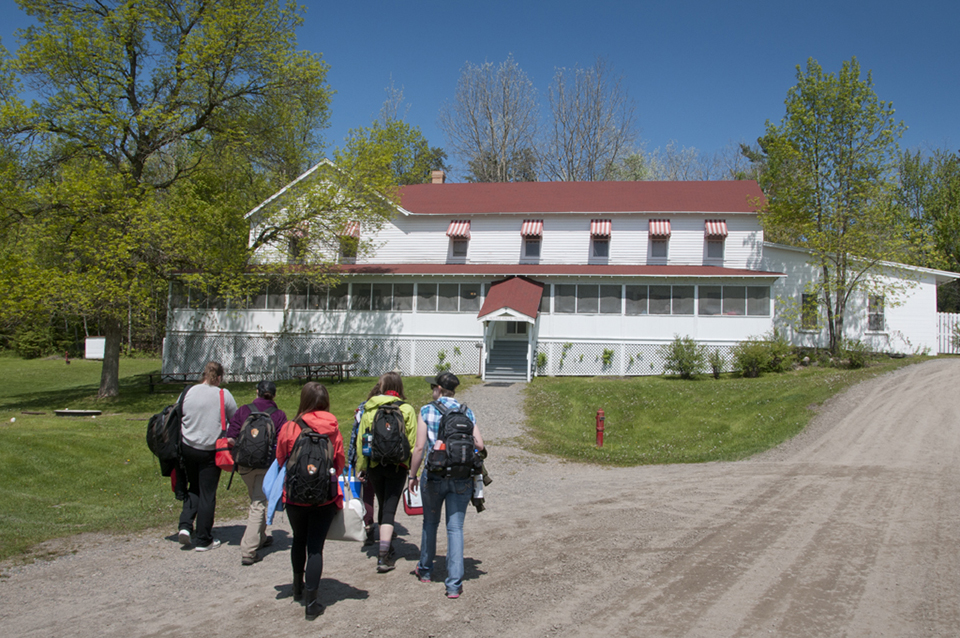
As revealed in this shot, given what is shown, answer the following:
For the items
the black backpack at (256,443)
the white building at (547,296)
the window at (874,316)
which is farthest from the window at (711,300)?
the black backpack at (256,443)

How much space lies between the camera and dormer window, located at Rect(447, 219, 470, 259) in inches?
1148

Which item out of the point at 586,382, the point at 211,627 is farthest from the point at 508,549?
the point at 586,382

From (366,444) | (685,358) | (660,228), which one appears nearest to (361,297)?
(660,228)

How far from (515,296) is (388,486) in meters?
19.1

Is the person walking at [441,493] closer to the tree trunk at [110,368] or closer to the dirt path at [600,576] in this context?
the dirt path at [600,576]

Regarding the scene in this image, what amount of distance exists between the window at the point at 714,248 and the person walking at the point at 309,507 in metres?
25.5

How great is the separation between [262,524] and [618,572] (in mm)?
3465

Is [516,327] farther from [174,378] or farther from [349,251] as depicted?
[174,378]

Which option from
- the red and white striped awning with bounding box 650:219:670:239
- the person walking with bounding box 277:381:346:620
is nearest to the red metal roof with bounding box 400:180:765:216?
the red and white striped awning with bounding box 650:219:670:239

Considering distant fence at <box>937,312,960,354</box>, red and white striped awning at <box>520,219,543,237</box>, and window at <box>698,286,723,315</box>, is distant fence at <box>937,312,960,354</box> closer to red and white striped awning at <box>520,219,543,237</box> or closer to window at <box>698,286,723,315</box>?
window at <box>698,286,723,315</box>

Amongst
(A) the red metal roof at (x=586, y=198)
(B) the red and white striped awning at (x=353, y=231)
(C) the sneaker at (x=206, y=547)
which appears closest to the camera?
(C) the sneaker at (x=206, y=547)

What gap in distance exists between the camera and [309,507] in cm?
496

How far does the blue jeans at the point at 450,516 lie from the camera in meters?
5.33

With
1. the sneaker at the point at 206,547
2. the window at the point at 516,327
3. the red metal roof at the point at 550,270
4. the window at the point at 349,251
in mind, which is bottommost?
the sneaker at the point at 206,547
